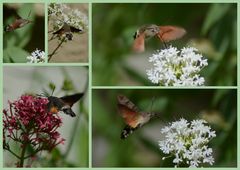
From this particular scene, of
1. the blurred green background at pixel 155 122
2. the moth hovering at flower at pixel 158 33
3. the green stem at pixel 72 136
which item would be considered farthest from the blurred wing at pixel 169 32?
the green stem at pixel 72 136

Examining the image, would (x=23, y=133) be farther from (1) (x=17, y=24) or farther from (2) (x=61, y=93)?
(1) (x=17, y=24)

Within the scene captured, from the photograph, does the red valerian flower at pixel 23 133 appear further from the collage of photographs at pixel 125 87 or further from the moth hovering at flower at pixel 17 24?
the moth hovering at flower at pixel 17 24

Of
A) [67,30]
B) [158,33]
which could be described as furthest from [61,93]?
[158,33]

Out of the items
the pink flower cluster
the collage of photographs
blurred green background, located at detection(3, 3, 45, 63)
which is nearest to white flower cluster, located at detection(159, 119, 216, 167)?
the collage of photographs
